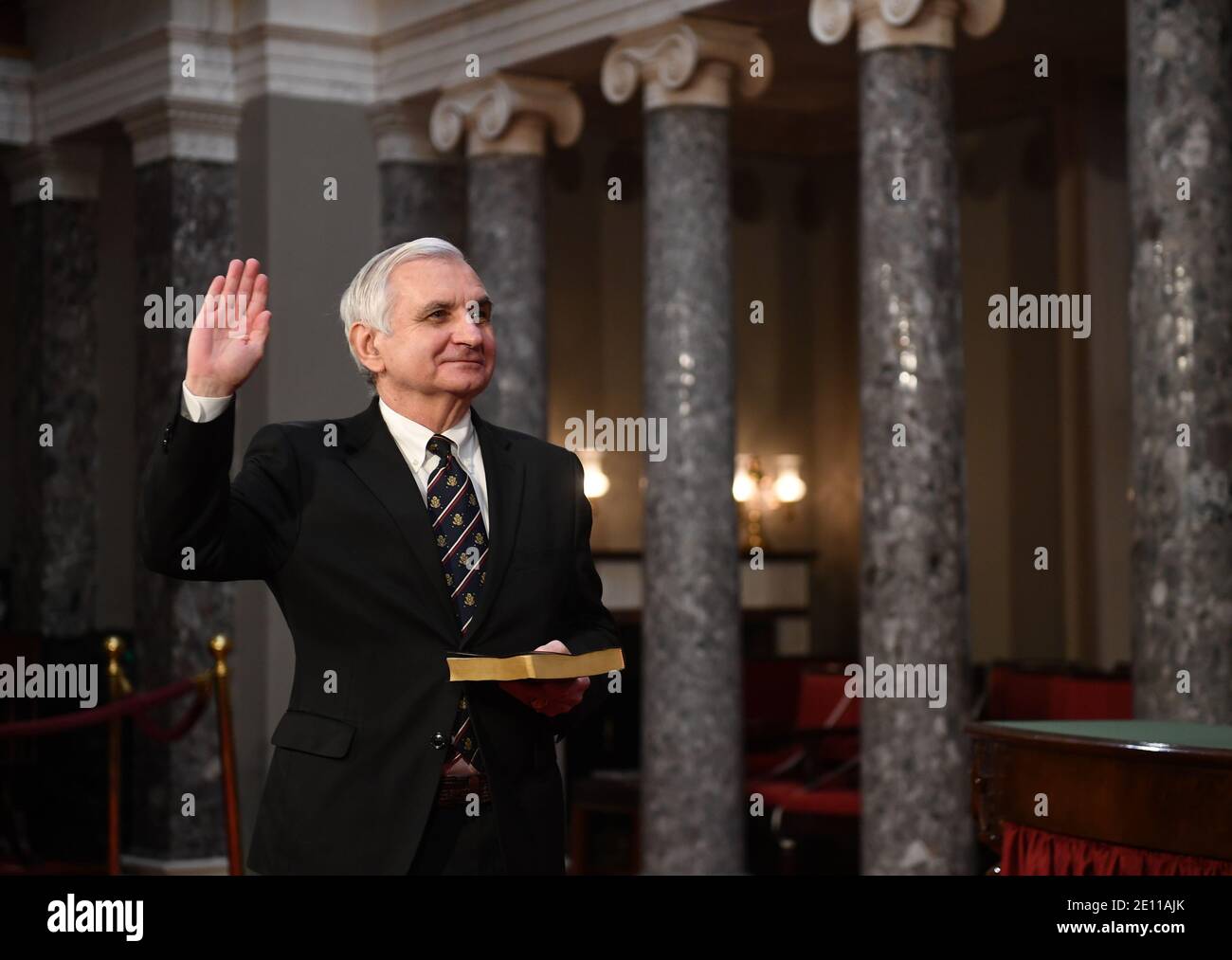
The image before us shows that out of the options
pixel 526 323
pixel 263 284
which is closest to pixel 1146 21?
pixel 526 323

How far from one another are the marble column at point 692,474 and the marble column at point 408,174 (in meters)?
2.14

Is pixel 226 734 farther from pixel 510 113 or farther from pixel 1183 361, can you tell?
pixel 1183 361

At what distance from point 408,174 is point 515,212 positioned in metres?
1.03

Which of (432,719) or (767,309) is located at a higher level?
(767,309)

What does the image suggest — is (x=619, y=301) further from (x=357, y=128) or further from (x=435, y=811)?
(x=435, y=811)

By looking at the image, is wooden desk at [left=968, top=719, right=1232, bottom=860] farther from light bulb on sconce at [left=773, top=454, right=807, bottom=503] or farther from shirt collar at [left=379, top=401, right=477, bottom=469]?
light bulb on sconce at [left=773, top=454, right=807, bottom=503]

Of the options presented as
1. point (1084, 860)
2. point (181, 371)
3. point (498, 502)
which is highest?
point (181, 371)

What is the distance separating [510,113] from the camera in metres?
10.6

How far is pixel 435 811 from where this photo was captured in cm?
272

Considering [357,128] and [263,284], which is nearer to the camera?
[263,284]

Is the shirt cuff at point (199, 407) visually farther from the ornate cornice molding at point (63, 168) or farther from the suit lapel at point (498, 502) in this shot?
the ornate cornice molding at point (63, 168)

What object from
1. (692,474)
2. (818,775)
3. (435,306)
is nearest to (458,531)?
(435,306)

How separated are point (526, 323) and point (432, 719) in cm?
816
